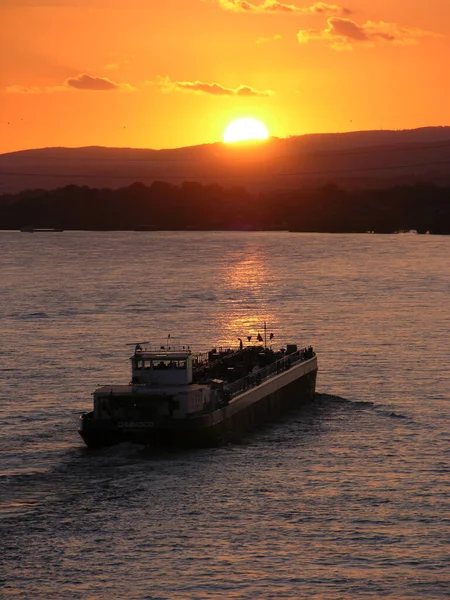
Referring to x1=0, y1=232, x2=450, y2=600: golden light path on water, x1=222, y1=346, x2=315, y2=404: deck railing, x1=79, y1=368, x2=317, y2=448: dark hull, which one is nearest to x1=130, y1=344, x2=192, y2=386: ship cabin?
x1=222, y1=346, x2=315, y2=404: deck railing

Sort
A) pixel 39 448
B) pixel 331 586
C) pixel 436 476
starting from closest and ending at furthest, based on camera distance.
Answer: pixel 331 586
pixel 436 476
pixel 39 448

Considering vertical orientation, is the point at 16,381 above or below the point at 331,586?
above

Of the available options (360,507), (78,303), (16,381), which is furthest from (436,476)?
(78,303)

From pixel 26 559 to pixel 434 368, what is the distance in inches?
2260

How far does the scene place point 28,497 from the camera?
59062 mm

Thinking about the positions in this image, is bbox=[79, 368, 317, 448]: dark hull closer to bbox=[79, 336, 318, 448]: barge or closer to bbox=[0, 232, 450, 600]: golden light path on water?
bbox=[79, 336, 318, 448]: barge

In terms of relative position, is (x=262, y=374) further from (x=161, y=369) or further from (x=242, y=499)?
(x=242, y=499)

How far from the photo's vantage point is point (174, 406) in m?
66.9

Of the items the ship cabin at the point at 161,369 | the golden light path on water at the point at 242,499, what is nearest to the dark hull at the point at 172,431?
the golden light path on water at the point at 242,499

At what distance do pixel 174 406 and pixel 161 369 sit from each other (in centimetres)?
432

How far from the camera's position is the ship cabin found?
70375 mm

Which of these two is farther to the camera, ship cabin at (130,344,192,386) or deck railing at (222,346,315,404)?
deck railing at (222,346,315,404)

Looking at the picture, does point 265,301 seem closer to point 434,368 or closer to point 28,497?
point 434,368

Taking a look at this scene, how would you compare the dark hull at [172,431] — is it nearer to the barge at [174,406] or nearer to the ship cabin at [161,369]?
the barge at [174,406]
